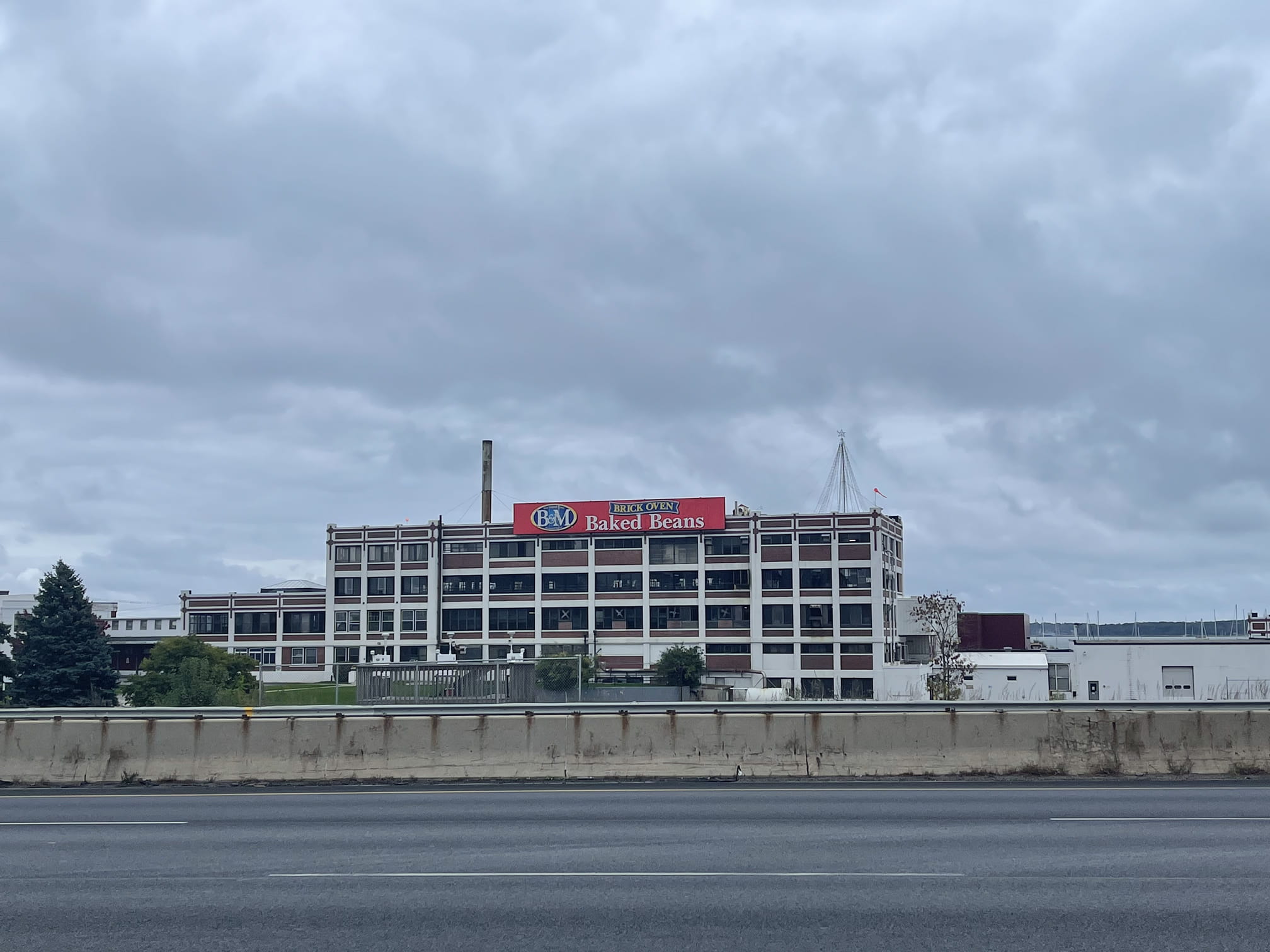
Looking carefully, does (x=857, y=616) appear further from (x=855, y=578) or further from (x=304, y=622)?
(x=304, y=622)

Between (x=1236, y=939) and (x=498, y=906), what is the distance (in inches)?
243

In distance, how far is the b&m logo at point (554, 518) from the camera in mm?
101562

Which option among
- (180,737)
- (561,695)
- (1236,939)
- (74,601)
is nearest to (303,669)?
(74,601)

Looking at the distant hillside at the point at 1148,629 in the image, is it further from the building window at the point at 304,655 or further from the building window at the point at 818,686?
the building window at the point at 304,655

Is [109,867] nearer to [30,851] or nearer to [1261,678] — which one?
[30,851]

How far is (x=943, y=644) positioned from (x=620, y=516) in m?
28.7

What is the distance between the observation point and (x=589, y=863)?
12781mm

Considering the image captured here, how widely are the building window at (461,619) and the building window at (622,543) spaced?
12587mm

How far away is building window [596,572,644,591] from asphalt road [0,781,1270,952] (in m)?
80.6

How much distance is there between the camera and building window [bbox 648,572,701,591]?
324ft

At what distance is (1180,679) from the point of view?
79000 mm

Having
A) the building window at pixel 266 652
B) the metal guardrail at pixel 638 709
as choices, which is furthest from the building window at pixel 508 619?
the metal guardrail at pixel 638 709

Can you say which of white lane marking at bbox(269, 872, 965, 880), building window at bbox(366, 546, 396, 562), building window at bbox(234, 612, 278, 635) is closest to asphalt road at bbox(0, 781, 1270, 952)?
white lane marking at bbox(269, 872, 965, 880)

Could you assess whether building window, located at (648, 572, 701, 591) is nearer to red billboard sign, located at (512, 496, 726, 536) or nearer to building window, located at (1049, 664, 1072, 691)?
red billboard sign, located at (512, 496, 726, 536)
